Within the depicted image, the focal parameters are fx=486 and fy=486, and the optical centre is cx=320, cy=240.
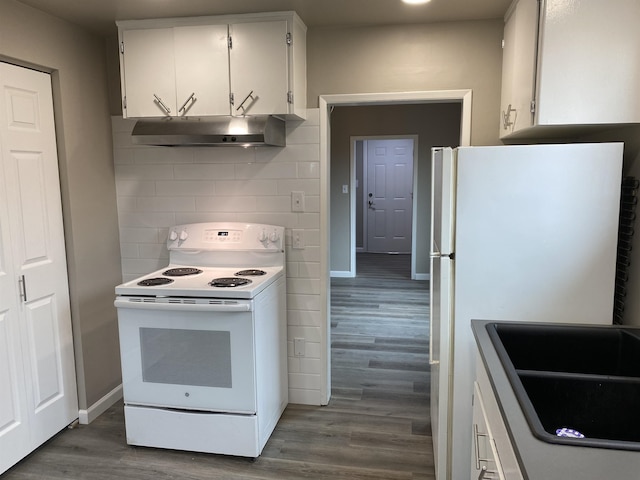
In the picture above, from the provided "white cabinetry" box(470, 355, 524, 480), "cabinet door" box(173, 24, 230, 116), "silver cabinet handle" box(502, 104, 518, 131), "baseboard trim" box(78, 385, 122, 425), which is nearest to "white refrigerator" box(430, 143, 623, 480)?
"white cabinetry" box(470, 355, 524, 480)

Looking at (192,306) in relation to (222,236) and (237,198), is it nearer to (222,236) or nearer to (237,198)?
(222,236)

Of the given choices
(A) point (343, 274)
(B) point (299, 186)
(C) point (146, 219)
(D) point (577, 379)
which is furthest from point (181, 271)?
(A) point (343, 274)

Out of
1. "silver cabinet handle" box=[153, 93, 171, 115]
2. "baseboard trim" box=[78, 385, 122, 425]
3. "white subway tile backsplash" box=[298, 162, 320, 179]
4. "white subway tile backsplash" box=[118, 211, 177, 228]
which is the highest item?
"silver cabinet handle" box=[153, 93, 171, 115]

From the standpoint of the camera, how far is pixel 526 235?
1.89 meters

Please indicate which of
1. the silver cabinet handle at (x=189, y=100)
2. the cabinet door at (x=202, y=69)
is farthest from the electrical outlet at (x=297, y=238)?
the silver cabinet handle at (x=189, y=100)

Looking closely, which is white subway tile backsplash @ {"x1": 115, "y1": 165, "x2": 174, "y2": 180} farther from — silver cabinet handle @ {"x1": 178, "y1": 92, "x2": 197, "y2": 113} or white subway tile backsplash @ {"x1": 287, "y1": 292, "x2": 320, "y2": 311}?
white subway tile backsplash @ {"x1": 287, "y1": 292, "x2": 320, "y2": 311}

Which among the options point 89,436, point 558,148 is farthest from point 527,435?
point 89,436

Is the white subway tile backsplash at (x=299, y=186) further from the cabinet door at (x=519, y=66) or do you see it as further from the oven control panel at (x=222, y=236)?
the cabinet door at (x=519, y=66)

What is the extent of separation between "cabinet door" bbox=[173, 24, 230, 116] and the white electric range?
932 millimetres

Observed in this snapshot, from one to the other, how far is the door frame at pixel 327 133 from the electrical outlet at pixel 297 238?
0.12m

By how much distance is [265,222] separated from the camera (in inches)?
116

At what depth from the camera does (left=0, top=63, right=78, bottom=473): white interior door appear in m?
2.35

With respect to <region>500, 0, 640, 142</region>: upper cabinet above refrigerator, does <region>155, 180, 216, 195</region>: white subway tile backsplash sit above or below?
below

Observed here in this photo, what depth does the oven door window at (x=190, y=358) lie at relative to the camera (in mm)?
2365
